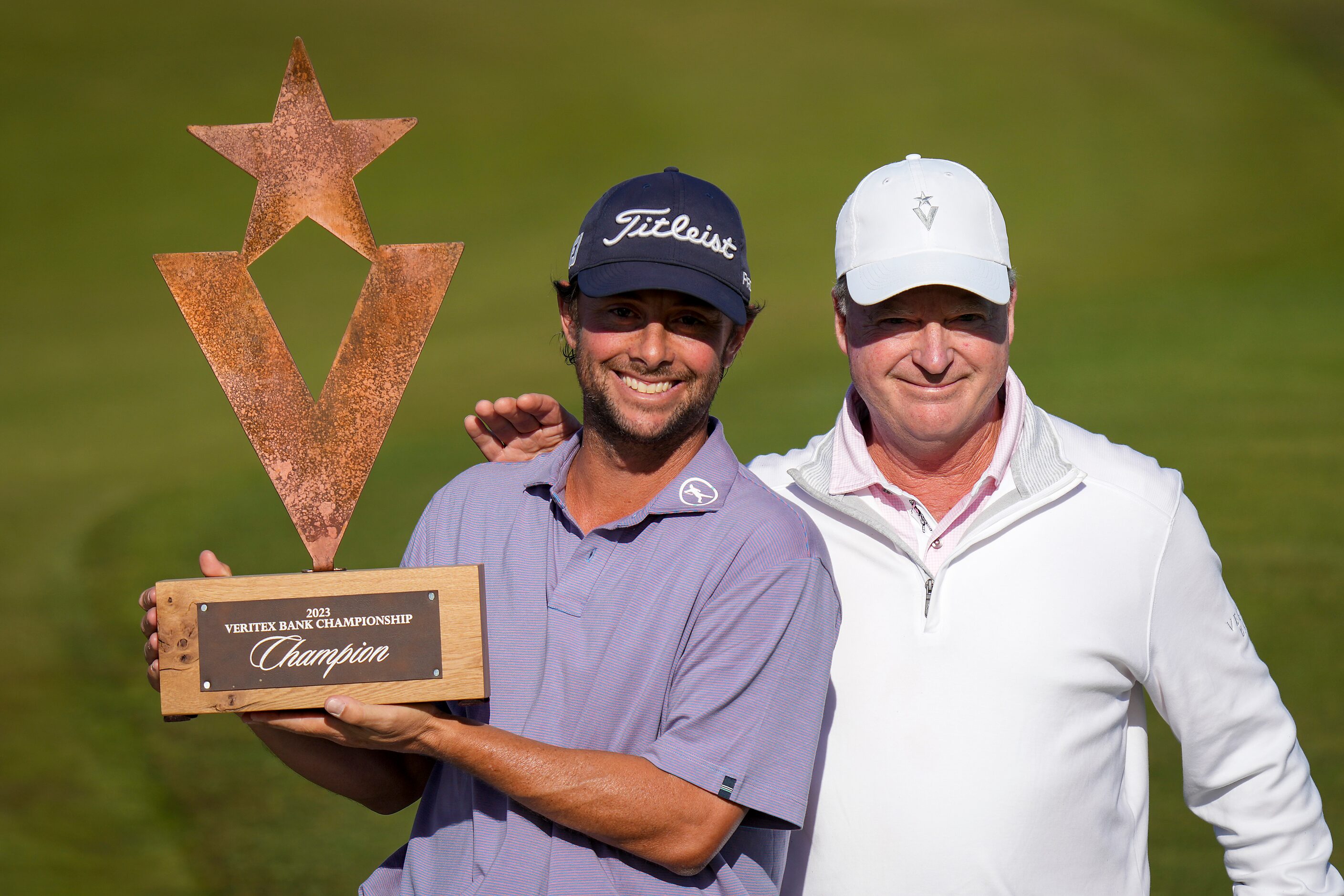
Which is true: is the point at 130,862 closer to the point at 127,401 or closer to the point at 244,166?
the point at 244,166

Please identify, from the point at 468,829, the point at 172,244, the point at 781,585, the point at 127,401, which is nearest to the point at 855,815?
the point at 781,585

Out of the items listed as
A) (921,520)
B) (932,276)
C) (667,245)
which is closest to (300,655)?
(667,245)

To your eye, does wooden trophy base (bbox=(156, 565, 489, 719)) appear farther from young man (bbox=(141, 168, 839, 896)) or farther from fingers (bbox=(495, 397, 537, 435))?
fingers (bbox=(495, 397, 537, 435))

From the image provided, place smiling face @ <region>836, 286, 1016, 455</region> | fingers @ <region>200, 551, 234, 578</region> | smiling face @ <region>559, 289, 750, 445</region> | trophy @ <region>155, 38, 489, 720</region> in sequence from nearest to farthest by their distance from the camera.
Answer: fingers @ <region>200, 551, 234, 578</region>
smiling face @ <region>559, 289, 750, 445</region>
trophy @ <region>155, 38, 489, 720</region>
smiling face @ <region>836, 286, 1016, 455</region>

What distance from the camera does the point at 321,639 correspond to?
6.75 feet

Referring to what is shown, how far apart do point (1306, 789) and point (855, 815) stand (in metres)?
0.91

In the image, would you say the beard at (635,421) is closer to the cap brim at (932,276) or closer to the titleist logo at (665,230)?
the titleist logo at (665,230)

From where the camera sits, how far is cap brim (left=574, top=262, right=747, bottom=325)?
87.0 inches

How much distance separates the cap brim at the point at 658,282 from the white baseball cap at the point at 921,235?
36cm

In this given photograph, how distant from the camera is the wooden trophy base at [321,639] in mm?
2051

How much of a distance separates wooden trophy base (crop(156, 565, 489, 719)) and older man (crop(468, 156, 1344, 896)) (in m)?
0.58

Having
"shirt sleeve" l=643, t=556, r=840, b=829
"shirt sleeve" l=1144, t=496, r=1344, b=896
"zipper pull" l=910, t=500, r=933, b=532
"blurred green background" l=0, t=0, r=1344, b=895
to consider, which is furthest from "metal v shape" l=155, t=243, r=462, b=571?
"blurred green background" l=0, t=0, r=1344, b=895

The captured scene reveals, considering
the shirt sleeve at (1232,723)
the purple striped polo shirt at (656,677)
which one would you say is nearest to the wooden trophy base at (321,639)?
the purple striped polo shirt at (656,677)

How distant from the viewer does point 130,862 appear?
502 cm
